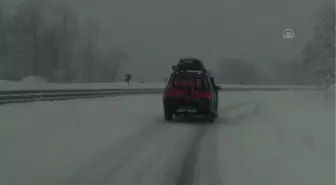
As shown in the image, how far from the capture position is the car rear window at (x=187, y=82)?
17.3 m

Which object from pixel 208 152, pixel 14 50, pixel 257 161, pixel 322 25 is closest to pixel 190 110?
pixel 208 152

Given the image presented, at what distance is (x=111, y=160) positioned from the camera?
910 centimetres

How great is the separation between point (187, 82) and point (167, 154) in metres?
7.69

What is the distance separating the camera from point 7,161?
8469mm

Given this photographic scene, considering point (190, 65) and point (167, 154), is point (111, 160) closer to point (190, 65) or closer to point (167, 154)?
point (167, 154)

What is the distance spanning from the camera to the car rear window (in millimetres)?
→ 17312

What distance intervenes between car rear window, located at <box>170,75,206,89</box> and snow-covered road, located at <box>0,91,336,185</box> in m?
2.25

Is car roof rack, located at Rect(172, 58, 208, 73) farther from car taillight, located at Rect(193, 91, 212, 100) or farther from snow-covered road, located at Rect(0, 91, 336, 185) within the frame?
snow-covered road, located at Rect(0, 91, 336, 185)

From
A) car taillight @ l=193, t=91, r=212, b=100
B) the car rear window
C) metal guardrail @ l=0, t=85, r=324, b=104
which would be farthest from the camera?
metal guardrail @ l=0, t=85, r=324, b=104

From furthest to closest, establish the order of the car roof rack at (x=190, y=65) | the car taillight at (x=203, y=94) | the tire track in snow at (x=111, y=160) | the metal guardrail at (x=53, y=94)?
the car roof rack at (x=190, y=65) → the metal guardrail at (x=53, y=94) → the car taillight at (x=203, y=94) → the tire track in snow at (x=111, y=160)

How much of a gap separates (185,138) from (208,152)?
7.79 feet

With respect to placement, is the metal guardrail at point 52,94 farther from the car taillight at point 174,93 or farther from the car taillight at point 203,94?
the car taillight at point 203,94

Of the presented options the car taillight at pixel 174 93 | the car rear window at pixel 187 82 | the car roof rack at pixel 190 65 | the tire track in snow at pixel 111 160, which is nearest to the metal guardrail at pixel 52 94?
the car roof rack at pixel 190 65

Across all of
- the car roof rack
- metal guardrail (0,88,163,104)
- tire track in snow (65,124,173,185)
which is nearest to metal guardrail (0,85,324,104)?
metal guardrail (0,88,163,104)
